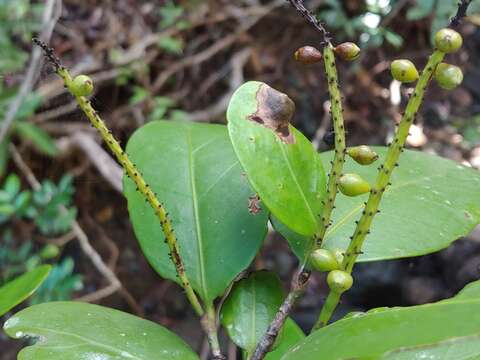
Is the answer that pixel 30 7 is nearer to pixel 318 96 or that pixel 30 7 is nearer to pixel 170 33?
pixel 170 33

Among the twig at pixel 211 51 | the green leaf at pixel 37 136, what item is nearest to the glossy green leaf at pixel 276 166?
the green leaf at pixel 37 136

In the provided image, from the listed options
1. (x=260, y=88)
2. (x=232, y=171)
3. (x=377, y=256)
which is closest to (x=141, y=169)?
(x=232, y=171)

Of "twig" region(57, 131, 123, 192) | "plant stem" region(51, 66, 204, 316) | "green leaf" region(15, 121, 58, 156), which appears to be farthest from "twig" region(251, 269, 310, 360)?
"green leaf" region(15, 121, 58, 156)

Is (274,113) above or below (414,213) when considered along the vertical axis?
above

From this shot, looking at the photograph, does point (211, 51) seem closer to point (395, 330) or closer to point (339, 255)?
point (339, 255)

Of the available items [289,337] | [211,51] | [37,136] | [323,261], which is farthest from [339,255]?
[211,51]

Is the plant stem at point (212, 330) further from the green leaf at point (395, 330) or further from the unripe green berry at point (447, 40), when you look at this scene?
the unripe green berry at point (447, 40)
